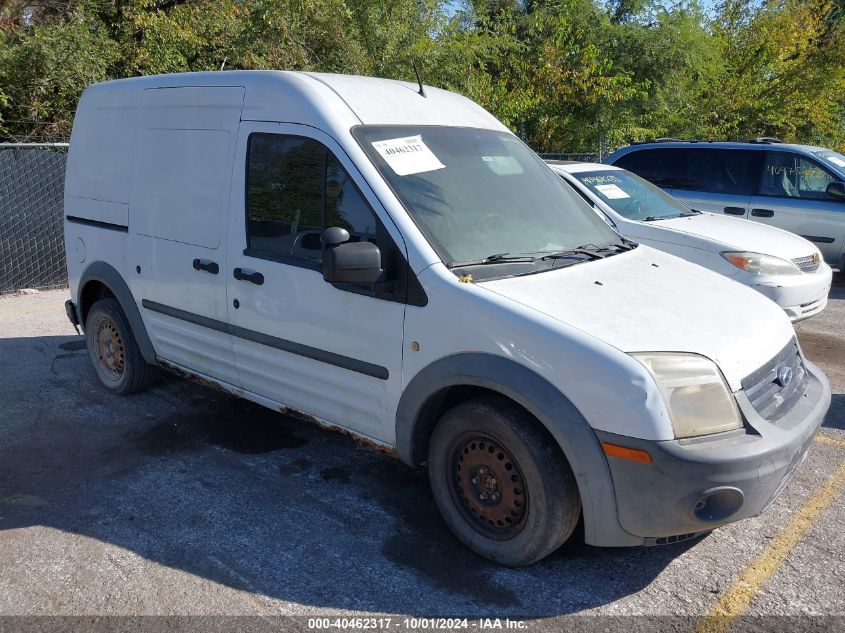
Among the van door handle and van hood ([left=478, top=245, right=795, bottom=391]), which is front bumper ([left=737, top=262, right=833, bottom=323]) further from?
the van door handle

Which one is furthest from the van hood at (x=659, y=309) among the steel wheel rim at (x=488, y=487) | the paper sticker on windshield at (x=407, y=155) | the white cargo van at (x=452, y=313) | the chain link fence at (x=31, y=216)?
the chain link fence at (x=31, y=216)

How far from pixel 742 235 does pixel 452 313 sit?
4.76 metres

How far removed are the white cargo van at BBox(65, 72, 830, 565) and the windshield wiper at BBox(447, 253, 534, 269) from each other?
0.01m

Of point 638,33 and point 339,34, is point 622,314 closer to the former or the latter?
point 339,34

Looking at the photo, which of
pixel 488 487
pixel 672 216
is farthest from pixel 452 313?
pixel 672 216

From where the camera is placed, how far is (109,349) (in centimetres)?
559

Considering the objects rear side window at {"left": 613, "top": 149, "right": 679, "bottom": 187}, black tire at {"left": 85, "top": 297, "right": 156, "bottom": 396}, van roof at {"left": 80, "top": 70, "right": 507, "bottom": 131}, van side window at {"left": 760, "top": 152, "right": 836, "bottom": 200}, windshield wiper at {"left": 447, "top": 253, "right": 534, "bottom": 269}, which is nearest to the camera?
windshield wiper at {"left": 447, "top": 253, "right": 534, "bottom": 269}

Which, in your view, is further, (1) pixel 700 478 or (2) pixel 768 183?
(2) pixel 768 183

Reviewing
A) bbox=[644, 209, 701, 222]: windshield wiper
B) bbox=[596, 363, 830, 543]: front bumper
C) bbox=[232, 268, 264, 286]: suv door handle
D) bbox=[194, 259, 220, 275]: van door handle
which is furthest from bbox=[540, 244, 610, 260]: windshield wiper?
bbox=[644, 209, 701, 222]: windshield wiper

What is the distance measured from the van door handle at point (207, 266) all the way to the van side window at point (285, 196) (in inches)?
12.2

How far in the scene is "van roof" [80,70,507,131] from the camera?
381 cm

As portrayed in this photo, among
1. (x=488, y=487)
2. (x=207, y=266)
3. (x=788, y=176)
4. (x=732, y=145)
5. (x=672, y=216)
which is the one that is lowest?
(x=488, y=487)

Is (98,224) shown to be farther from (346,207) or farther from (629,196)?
(629,196)

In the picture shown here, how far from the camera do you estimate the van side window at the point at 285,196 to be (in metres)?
3.84
